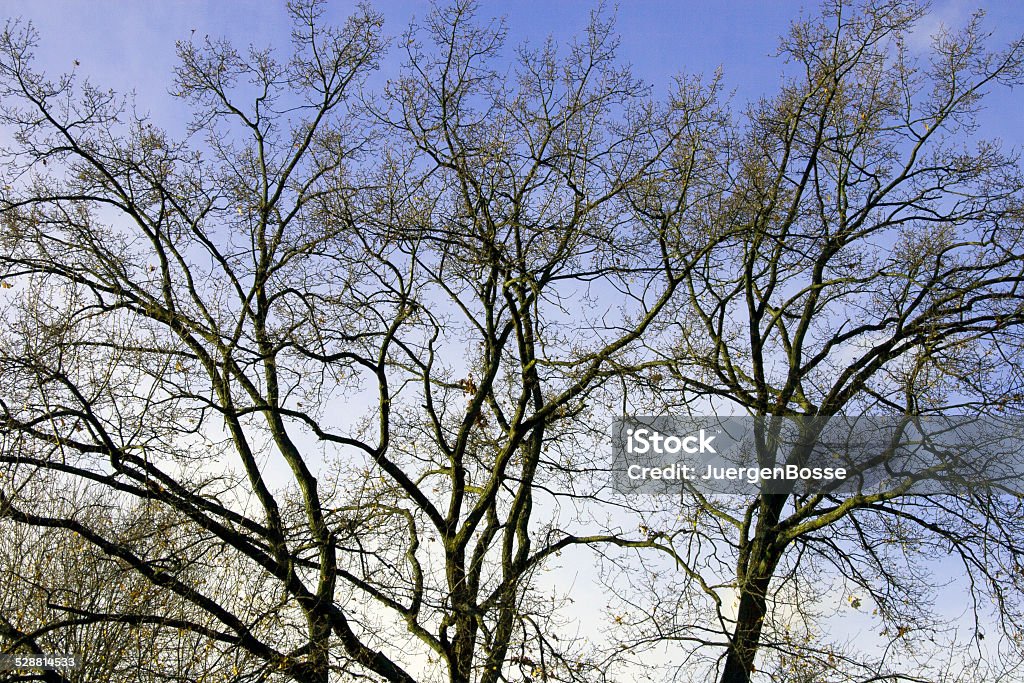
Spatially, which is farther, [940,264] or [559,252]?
[940,264]

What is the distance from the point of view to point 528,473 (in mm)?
11016

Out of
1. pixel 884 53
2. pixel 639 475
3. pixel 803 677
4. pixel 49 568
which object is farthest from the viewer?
pixel 884 53

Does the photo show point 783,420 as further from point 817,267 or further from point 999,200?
point 999,200

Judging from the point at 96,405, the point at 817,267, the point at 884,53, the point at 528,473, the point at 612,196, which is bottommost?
the point at 96,405

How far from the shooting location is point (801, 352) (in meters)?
12.6

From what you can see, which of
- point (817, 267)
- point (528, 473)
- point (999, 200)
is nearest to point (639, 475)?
point (528, 473)

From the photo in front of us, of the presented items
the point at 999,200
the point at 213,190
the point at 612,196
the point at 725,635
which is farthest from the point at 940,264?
the point at 213,190

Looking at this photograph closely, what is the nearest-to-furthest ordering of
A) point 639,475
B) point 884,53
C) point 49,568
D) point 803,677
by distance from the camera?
1. point 49,568
2. point 803,677
3. point 639,475
4. point 884,53

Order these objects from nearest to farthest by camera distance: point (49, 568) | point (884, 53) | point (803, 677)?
point (49, 568), point (803, 677), point (884, 53)

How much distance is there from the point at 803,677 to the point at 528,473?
12.3ft

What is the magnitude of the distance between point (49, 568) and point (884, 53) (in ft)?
37.3

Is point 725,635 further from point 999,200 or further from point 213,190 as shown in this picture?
point 213,190

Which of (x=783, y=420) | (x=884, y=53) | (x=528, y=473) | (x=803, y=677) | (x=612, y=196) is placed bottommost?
(x=803, y=677)

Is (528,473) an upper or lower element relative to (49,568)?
upper
